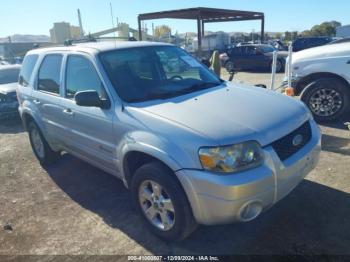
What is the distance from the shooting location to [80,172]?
5.34 meters

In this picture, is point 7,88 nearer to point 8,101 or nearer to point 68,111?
point 8,101

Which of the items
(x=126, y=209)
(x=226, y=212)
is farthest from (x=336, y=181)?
(x=126, y=209)

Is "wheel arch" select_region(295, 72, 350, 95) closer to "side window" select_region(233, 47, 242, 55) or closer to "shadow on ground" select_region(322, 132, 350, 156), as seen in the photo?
"shadow on ground" select_region(322, 132, 350, 156)

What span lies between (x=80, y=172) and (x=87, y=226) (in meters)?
1.67

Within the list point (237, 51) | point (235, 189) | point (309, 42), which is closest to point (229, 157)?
point (235, 189)

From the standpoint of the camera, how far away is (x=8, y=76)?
35.8 ft

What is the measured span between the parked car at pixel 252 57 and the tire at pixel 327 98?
11965 millimetres

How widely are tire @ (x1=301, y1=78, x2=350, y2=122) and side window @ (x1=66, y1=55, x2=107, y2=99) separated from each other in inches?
174

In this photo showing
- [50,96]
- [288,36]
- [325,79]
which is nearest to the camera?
[50,96]

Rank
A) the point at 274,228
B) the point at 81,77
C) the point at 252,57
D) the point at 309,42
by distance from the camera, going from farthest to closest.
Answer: the point at 309,42
the point at 252,57
the point at 81,77
the point at 274,228

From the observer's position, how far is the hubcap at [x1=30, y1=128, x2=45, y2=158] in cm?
559

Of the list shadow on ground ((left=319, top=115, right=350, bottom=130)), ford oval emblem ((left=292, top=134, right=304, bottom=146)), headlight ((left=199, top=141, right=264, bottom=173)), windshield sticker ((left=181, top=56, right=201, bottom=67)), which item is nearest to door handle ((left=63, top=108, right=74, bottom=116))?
windshield sticker ((left=181, top=56, right=201, bottom=67))

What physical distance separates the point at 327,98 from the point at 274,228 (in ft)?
12.9

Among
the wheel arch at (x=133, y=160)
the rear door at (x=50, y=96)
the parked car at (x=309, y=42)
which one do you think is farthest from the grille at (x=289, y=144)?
the parked car at (x=309, y=42)
